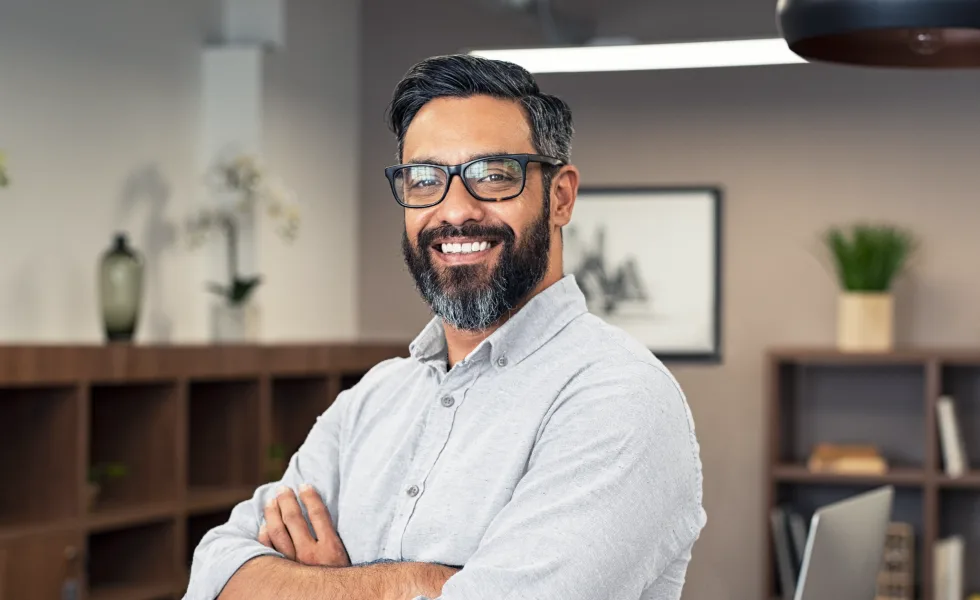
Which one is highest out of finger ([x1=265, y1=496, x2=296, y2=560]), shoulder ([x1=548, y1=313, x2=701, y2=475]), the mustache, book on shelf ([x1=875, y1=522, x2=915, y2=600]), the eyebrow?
the eyebrow

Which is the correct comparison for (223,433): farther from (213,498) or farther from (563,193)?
(563,193)

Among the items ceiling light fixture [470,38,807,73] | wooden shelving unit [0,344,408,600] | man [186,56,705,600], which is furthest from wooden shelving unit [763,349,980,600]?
man [186,56,705,600]

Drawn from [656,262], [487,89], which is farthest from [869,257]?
[487,89]

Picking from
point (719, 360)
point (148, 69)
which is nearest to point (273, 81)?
point (148, 69)

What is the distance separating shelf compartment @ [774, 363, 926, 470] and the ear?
147 inches

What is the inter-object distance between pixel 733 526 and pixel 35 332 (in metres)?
2.95

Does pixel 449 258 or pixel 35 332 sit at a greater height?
pixel 449 258

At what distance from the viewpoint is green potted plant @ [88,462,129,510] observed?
4023 mm

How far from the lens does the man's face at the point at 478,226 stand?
172 cm

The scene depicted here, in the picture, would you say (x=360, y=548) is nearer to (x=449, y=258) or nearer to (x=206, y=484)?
(x=449, y=258)

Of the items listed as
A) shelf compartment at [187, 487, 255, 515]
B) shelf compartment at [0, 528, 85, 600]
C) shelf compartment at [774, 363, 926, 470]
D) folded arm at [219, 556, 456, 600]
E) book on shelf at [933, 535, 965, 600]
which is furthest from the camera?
shelf compartment at [774, 363, 926, 470]

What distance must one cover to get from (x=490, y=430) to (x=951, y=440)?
382cm

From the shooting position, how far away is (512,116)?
5.73 feet

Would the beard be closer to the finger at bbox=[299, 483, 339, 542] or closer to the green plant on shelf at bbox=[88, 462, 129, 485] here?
the finger at bbox=[299, 483, 339, 542]
